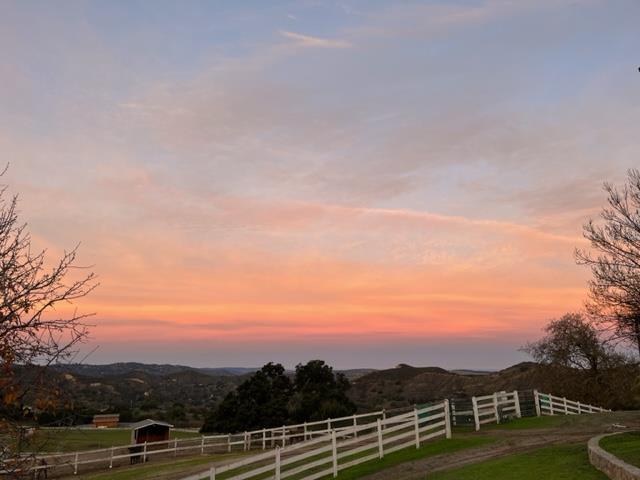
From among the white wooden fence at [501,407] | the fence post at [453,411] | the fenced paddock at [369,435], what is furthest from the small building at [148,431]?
the white wooden fence at [501,407]

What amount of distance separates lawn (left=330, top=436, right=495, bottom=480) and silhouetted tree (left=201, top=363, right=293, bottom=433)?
94.0 feet

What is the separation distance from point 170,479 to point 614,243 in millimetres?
20775

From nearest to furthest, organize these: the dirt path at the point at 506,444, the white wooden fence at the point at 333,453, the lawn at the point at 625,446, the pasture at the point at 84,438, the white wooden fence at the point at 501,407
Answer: the pasture at the point at 84,438 → the lawn at the point at 625,446 → the white wooden fence at the point at 333,453 → the dirt path at the point at 506,444 → the white wooden fence at the point at 501,407

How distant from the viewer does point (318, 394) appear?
1935 inches

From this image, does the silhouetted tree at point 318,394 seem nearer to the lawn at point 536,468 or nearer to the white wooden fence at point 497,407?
the white wooden fence at point 497,407

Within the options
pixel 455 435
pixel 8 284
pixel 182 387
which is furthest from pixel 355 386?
pixel 8 284

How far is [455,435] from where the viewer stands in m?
23.1

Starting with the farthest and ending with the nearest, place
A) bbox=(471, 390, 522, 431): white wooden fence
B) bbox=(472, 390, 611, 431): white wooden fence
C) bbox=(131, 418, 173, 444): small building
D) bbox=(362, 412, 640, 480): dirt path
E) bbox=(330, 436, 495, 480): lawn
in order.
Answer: bbox=(131, 418, 173, 444): small building < bbox=(471, 390, 522, 431): white wooden fence < bbox=(472, 390, 611, 431): white wooden fence < bbox=(330, 436, 495, 480): lawn < bbox=(362, 412, 640, 480): dirt path

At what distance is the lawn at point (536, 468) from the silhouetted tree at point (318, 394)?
31.1 meters

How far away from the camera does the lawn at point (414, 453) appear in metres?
17.8

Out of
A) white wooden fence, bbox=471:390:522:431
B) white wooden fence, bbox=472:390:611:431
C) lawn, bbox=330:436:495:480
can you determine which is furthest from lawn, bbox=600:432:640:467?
white wooden fence, bbox=471:390:522:431

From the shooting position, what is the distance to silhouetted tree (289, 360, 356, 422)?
155 ft

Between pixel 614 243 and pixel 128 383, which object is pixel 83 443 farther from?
pixel 128 383

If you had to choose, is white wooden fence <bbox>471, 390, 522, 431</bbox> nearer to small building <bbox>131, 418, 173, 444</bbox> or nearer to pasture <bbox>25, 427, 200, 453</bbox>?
pasture <bbox>25, 427, 200, 453</bbox>
